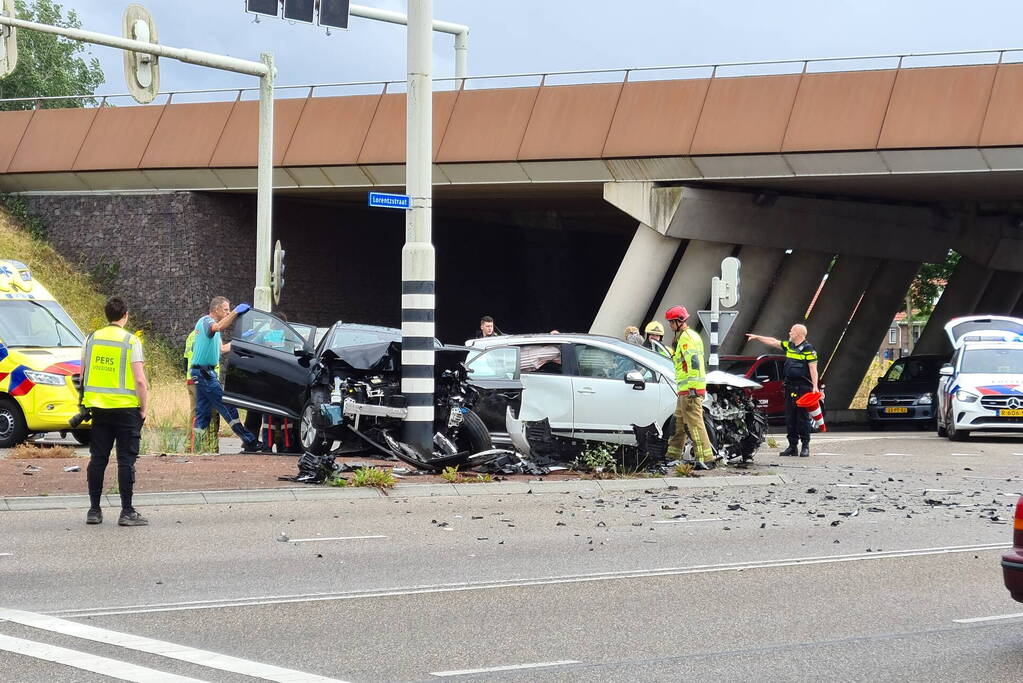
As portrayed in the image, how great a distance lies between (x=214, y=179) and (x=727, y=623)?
29428 mm

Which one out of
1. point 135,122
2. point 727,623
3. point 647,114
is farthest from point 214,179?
point 727,623

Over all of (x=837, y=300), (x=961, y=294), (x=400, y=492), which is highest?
(x=961, y=294)

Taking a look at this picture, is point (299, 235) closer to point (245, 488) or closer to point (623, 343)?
point (623, 343)

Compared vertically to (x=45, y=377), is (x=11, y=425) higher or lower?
lower

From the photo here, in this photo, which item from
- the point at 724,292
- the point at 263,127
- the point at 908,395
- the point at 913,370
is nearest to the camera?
the point at 263,127

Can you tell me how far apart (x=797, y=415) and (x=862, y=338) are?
→ 911 inches

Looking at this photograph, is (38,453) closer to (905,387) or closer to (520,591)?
(520,591)

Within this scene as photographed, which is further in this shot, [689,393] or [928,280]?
[928,280]

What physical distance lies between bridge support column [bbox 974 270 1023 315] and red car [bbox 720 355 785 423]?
1645 centimetres

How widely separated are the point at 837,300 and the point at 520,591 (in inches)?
1249

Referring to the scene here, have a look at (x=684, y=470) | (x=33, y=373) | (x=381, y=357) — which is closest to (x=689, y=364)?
(x=684, y=470)

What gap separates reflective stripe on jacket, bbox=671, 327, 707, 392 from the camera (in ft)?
51.6

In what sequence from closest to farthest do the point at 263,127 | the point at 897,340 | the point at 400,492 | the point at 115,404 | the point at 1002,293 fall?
the point at 115,404 → the point at 400,492 → the point at 263,127 → the point at 1002,293 → the point at 897,340

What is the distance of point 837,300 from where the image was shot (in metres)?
39.0
